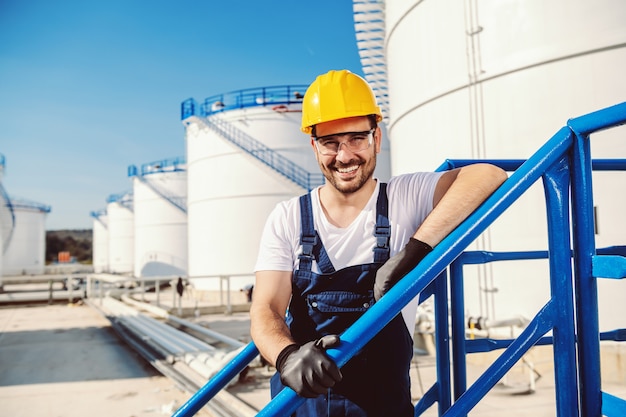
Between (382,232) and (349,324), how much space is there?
1.11 ft

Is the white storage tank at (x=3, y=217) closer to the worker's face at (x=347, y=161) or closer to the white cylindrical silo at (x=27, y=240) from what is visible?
the white cylindrical silo at (x=27, y=240)

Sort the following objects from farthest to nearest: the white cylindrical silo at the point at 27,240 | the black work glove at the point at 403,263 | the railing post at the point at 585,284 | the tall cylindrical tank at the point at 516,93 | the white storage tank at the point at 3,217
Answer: the white cylindrical silo at the point at 27,240 < the white storage tank at the point at 3,217 < the tall cylindrical tank at the point at 516,93 < the black work glove at the point at 403,263 < the railing post at the point at 585,284

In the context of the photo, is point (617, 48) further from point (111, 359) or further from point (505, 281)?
point (111, 359)

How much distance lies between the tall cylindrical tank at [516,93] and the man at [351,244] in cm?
547

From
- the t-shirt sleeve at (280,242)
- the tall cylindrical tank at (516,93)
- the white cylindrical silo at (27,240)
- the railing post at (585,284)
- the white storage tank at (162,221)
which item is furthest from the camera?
the white cylindrical silo at (27,240)

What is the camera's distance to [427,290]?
1847 millimetres

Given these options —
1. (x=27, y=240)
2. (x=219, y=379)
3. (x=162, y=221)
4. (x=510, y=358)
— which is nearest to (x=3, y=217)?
(x=162, y=221)

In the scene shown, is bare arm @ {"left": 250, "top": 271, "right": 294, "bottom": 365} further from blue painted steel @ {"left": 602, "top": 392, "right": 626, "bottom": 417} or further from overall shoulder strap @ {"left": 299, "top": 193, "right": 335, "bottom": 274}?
blue painted steel @ {"left": 602, "top": 392, "right": 626, "bottom": 417}

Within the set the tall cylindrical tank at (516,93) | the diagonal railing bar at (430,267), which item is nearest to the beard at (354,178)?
the diagonal railing bar at (430,267)

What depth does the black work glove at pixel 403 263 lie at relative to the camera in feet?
4.44

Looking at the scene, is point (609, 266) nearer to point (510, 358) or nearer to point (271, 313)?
point (510, 358)

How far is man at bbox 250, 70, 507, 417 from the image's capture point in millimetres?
1409

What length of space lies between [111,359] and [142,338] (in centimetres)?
67

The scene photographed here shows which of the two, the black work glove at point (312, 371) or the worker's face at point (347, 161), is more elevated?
the worker's face at point (347, 161)
